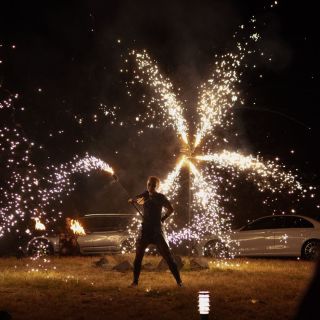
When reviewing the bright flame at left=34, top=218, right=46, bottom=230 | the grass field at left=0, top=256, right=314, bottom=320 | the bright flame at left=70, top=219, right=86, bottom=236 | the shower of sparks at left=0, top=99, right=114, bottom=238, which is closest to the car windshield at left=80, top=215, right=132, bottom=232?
the bright flame at left=70, top=219, right=86, bottom=236

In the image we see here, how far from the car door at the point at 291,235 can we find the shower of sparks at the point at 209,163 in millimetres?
1581

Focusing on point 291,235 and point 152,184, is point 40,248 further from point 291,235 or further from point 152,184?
point 152,184

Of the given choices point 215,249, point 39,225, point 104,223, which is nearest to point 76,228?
point 104,223

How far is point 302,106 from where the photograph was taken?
71.6 ft

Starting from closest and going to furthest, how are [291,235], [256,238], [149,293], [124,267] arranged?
1. [149,293]
2. [124,267]
3. [291,235]
4. [256,238]

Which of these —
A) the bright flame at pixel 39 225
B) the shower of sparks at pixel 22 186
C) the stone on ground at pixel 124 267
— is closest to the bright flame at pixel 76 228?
the shower of sparks at pixel 22 186

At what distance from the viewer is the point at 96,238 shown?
18.3 metres

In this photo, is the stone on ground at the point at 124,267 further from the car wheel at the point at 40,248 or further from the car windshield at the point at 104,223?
the car wheel at the point at 40,248

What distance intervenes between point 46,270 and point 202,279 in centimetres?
432

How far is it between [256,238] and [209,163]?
3776mm

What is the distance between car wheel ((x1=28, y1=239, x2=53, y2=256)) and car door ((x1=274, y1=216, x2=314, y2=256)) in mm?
7992

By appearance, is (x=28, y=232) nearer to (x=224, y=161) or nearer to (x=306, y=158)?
(x=224, y=161)

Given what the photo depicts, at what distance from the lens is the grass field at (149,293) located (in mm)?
7512

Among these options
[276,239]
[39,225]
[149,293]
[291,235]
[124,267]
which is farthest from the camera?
[39,225]
